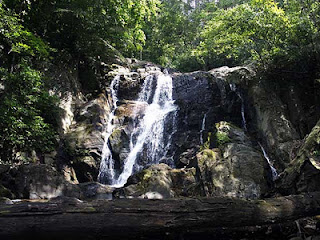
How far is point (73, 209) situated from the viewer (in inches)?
116

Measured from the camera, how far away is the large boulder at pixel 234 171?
718cm

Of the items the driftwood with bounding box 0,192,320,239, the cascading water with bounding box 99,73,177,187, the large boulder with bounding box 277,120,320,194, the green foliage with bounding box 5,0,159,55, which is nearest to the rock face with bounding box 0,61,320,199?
the large boulder with bounding box 277,120,320,194

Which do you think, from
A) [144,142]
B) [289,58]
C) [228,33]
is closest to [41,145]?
[144,142]

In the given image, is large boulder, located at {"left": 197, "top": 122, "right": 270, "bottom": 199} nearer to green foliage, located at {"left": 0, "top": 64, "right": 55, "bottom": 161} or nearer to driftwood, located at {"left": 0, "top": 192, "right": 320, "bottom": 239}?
driftwood, located at {"left": 0, "top": 192, "right": 320, "bottom": 239}

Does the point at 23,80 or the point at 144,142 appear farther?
the point at 144,142

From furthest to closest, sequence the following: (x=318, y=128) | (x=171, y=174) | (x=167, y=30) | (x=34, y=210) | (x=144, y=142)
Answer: (x=167, y=30), (x=144, y=142), (x=171, y=174), (x=318, y=128), (x=34, y=210)

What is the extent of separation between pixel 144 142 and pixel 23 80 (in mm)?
5502

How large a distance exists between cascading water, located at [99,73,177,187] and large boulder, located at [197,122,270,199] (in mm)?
3545

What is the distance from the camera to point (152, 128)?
501 inches

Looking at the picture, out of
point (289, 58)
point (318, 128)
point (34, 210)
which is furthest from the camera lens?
point (289, 58)

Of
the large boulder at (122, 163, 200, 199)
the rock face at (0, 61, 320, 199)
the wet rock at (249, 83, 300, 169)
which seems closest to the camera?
the rock face at (0, 61, 320, 199)

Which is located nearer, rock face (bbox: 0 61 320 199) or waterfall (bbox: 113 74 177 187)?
rock face (bbox: 0 61 320 199)

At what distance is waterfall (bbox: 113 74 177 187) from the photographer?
1139 centimetres

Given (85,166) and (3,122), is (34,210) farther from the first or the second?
(85,166)
